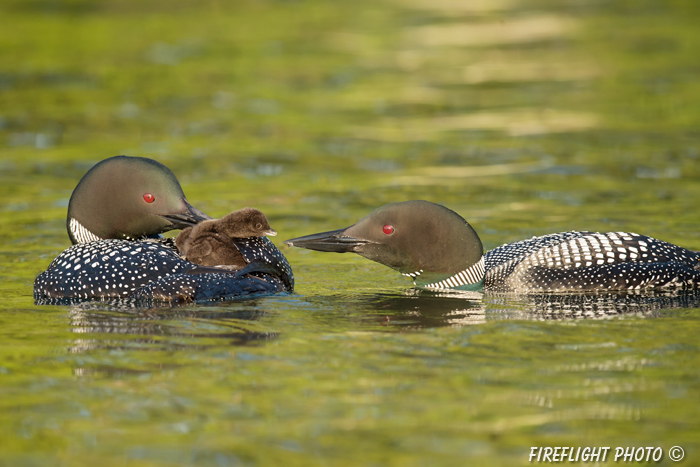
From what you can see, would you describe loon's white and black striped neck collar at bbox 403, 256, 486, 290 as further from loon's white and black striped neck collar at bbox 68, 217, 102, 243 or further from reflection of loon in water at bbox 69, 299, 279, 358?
loon's white and black striped neck collar at bbox 68, 217, 102, 243

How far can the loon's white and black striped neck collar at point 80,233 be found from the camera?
6086 millimetres

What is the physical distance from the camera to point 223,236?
18.3 feet

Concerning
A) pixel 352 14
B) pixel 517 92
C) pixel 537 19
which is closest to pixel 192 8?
pixel 352 14

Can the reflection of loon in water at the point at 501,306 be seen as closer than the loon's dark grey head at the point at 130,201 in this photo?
Yes

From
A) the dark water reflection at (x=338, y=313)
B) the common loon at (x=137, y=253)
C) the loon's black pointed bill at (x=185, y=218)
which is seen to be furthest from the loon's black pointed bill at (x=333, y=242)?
the loon's black pointed bill at (x=185, y=218)

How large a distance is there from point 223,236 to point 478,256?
148cm

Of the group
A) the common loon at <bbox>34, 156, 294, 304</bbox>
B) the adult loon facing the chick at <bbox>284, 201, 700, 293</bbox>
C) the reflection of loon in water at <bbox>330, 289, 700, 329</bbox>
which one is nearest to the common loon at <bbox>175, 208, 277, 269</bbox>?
the common loon at <bbox>34, 156, 294, 304</bbox>

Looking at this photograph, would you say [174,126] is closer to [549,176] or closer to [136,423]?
[549,176]

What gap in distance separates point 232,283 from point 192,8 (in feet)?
50.9

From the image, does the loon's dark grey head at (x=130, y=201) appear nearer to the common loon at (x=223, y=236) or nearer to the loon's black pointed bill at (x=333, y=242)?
the common loon at (x=223, y=236)

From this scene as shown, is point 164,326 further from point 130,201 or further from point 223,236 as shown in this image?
point 130,201

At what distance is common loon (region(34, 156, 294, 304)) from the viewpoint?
5434mm

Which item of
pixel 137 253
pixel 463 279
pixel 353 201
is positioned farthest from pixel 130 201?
pixel 353 201

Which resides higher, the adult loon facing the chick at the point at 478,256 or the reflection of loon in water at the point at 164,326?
the adult loon facing the chick at the point at 478,256
